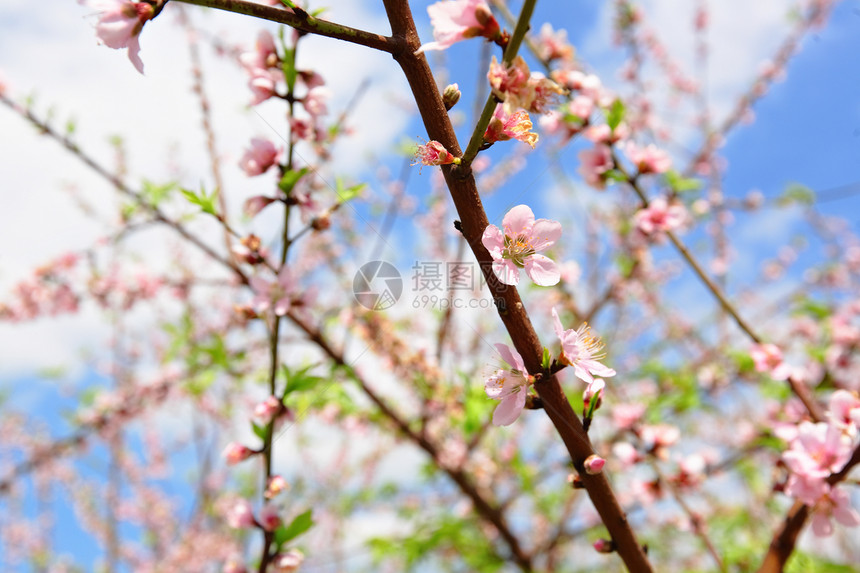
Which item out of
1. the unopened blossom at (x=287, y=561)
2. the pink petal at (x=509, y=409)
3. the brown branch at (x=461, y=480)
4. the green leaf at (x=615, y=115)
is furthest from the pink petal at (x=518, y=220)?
the brown branch at (x=461, y=480)

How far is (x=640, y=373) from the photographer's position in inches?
160

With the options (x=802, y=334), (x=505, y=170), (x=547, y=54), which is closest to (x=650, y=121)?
(x=505, y=170)

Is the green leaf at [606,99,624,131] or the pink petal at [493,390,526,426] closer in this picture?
the pink petal at [493,390,526,426]

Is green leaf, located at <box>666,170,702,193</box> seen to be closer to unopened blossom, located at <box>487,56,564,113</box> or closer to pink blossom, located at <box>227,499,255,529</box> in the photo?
unopened blossom, located at <box>487,56,564,113</box>

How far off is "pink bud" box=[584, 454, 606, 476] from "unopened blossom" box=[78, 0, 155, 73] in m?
1.08

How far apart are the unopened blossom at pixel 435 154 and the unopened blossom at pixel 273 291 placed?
2.78 feet

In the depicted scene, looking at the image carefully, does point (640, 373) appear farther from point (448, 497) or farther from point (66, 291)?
→ point (66, 291)

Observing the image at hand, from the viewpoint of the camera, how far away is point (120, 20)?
35.8 inches

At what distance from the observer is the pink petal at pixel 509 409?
90 centimetres

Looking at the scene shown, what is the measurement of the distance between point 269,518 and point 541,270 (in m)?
1.04

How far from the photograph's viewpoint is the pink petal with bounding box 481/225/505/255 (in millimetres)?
834

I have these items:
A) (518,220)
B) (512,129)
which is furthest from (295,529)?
(512,129)

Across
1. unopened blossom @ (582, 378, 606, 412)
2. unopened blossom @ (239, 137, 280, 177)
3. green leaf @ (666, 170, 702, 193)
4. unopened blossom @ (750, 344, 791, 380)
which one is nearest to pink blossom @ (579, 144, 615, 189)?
green leaf @ (666, 170, 702, 193)

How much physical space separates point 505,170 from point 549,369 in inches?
228
